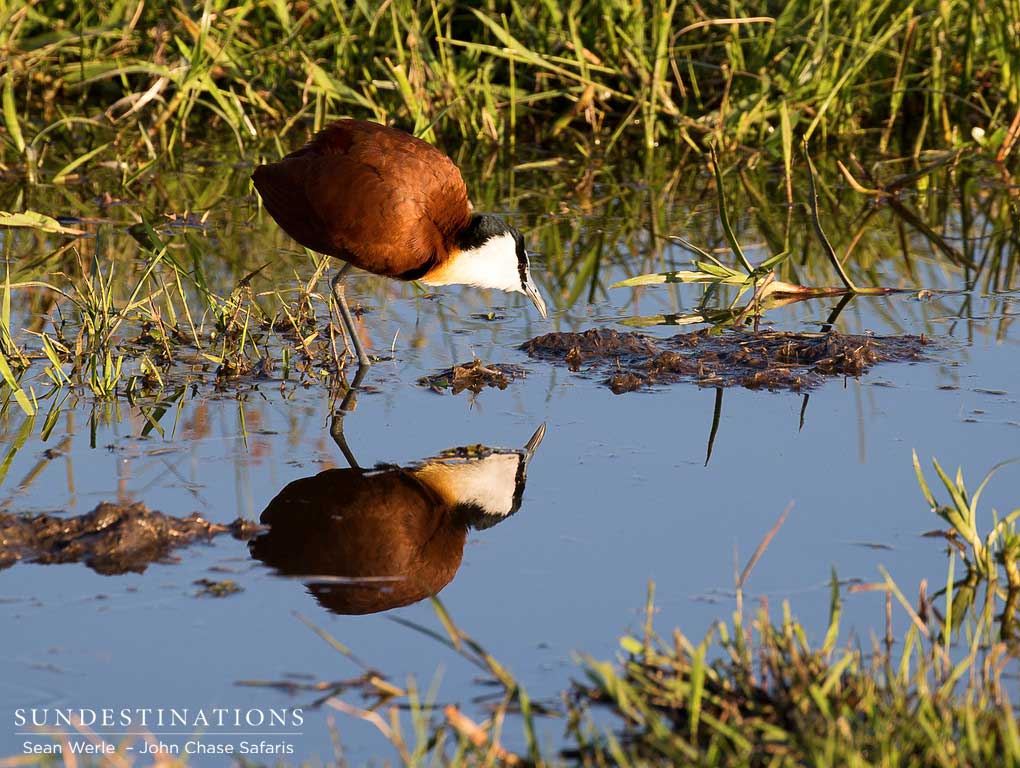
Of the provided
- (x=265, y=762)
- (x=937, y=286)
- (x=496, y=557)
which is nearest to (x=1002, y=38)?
(x=937, y=286)

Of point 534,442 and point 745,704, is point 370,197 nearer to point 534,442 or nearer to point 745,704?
point 534,442

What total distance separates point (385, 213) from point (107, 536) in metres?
1.72

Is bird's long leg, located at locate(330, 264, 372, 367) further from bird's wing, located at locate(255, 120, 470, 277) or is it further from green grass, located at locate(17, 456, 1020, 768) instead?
green grass, located at locate(17, 456, 1020, 768)

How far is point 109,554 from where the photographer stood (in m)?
3.27

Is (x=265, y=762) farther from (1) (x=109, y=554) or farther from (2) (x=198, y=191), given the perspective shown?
(2) (x=198, y=191)

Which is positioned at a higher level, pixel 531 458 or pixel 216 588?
pixel 531 458

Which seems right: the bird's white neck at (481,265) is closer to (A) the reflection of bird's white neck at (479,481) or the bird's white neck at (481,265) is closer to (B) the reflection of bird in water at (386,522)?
(B) the reflection of bird in water at (386,522)

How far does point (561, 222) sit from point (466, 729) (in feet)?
14.2

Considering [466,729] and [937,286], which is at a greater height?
[937,286]

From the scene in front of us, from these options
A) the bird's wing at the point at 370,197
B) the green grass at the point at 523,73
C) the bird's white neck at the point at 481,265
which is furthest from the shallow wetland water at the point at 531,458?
the green grass at the point at 523,73

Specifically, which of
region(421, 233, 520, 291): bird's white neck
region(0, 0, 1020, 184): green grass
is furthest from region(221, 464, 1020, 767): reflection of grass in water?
region(0, 0, 1020, 184): green grass

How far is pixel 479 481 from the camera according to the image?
3.77 meters

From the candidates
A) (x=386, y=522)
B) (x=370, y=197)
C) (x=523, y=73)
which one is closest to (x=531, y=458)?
(x=386, y=522)

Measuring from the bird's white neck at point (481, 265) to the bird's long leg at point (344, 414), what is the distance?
45 cm
